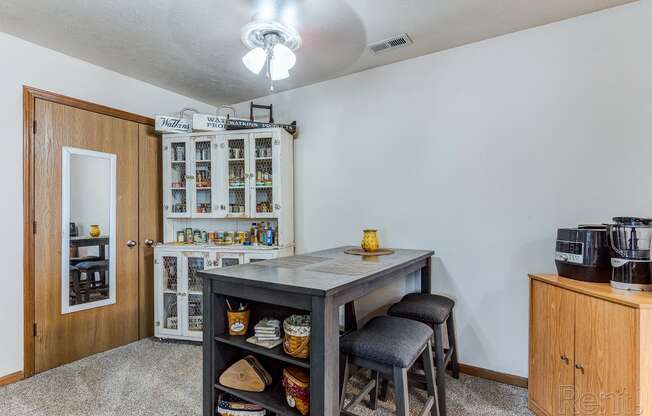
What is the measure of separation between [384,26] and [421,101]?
68 cm

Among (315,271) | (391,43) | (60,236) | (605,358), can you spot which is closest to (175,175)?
(60,236)

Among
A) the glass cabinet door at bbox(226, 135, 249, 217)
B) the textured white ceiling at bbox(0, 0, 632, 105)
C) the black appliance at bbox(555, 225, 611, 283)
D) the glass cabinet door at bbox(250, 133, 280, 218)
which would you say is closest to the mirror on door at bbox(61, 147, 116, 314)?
the textured white ceiling at bbox(0, 0, 632, 105)

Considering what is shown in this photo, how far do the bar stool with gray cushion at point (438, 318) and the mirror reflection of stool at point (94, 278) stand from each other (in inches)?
97.3

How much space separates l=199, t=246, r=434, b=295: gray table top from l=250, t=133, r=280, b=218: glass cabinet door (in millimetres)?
982

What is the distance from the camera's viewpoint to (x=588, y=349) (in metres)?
1.57

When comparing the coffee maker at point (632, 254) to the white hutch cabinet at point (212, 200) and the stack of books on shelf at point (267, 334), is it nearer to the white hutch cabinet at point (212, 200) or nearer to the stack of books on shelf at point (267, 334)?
the stack of books on shelf at point (267, 334)

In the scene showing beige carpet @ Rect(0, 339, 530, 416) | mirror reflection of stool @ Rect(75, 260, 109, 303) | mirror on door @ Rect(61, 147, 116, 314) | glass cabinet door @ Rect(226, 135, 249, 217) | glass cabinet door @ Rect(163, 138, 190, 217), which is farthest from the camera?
glass cabinet door @ Rect(163, 138, 190, 217)

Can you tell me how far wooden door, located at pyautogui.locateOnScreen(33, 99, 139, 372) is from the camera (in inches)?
97.6

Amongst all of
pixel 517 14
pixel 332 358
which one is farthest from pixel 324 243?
pixel 517 14

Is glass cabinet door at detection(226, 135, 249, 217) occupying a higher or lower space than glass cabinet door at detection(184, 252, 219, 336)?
higher

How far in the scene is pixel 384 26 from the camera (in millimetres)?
2188

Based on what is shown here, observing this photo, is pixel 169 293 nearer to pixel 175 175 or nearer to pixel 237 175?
pixel 175 175

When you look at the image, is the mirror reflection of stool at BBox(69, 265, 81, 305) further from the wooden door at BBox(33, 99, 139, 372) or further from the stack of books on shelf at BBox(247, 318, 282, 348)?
the stack of books on shelf at BBox(247, 318, 282, 348)

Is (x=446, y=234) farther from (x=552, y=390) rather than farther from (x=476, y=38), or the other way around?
(x=476, y=38)
